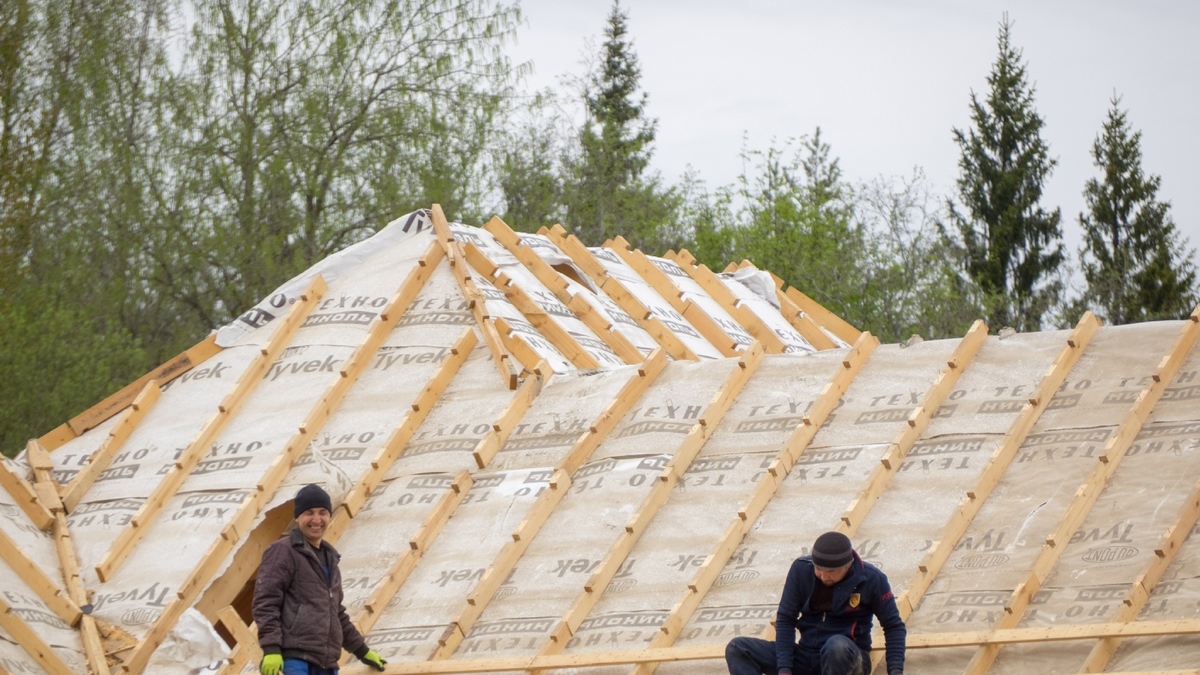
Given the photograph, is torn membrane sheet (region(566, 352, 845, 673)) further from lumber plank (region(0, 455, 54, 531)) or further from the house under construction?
lumber plank (region(0, 455, 54, 531))

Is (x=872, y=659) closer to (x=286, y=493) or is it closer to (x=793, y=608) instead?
(x=793, y=608)

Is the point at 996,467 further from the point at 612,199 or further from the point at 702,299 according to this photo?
the point at 612,199

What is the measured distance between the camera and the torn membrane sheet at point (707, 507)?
27.4 ft

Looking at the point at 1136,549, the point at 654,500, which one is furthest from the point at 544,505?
the point at 1136,549

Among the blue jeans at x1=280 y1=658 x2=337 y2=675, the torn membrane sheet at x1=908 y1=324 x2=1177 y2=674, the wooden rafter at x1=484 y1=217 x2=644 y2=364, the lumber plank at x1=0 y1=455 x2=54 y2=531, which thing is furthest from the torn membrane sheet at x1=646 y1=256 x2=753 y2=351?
the blue jeans at x1=280 y1=658 x2=337 y2=675

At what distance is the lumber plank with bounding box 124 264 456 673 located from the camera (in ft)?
29.9

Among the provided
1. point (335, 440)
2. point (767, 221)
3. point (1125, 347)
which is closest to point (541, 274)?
point (335, 440)

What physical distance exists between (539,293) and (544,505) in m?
3.01

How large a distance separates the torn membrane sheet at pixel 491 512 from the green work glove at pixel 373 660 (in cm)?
33

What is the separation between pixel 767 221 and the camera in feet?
103

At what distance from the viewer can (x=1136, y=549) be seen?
761 centimetres

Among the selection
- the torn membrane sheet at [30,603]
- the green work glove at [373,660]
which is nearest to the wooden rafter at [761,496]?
the green work glove at [373,660]

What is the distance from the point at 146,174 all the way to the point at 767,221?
612 inches

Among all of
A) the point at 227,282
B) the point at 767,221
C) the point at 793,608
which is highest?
the point at 793,608
